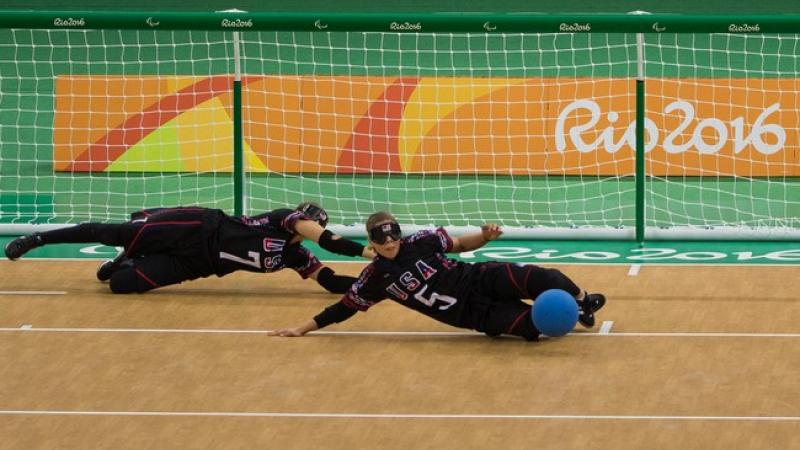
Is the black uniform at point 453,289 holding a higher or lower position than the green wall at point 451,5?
lower

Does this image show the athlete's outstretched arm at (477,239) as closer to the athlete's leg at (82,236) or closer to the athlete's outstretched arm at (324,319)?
the athlete's outstretched arm at (324,319)

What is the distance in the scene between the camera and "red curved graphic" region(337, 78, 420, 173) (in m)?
17.8

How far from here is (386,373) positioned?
10883mm

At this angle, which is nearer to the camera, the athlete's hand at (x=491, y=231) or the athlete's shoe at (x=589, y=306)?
the athlete's hand at (x=491, y=231)

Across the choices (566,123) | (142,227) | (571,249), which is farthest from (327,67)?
(142,227)

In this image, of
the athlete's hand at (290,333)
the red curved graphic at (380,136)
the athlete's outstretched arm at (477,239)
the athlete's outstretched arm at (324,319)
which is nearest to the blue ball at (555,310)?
the athlete's outstretched arm at (477,239)

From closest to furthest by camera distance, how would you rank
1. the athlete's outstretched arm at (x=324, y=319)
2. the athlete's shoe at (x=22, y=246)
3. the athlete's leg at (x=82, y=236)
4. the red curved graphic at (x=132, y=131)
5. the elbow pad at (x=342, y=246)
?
the athlete's outstretched arm at (x=324, y=319), the elbow pad at (x=342, y=246), the athlete's leg at (x=82, y=236), the athlete's shoe at (x=22, y=246), the red curved graphic at (x=132, y=131)

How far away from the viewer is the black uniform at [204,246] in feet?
42.6

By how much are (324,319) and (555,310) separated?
5.83 ft

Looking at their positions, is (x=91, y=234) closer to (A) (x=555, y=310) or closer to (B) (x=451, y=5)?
(A) (x=555, y=310)

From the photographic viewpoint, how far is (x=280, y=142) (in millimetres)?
18062

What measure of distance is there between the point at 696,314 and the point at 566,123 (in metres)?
5.40

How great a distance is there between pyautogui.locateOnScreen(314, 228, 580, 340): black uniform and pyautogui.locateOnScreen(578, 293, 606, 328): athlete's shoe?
18 centimetres

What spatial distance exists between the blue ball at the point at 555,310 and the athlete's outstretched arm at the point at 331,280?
7.98 ft
